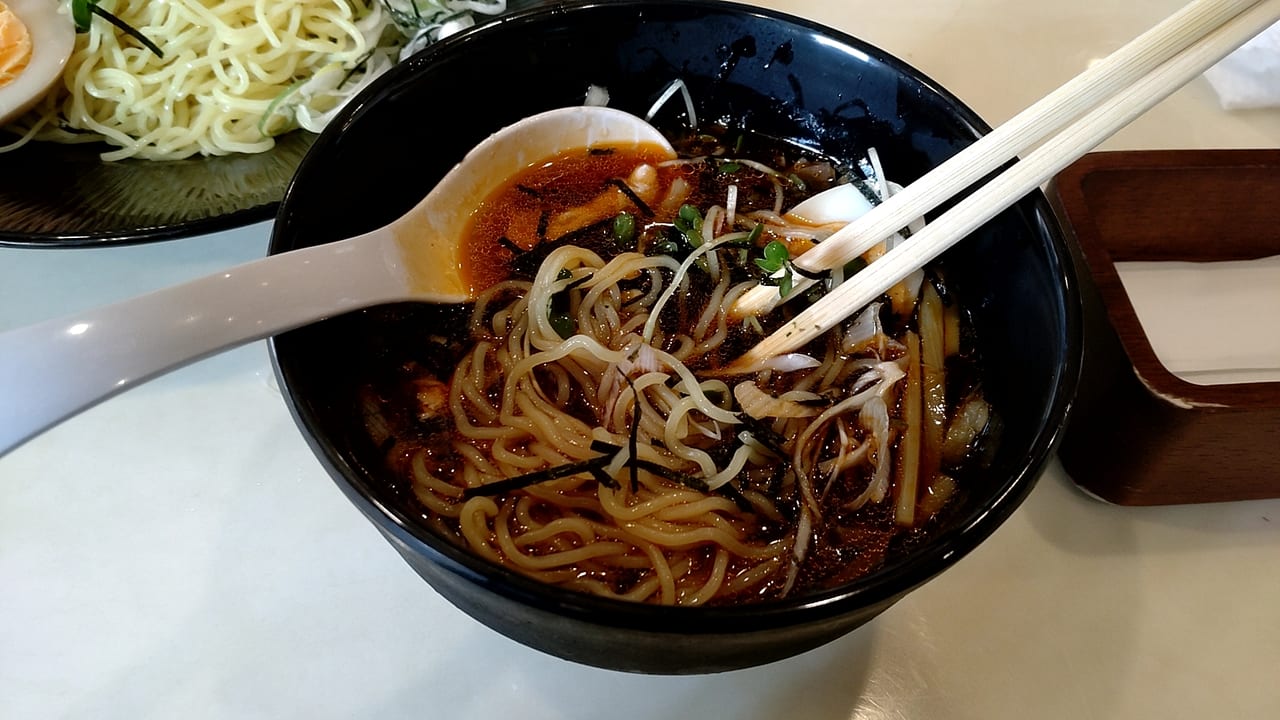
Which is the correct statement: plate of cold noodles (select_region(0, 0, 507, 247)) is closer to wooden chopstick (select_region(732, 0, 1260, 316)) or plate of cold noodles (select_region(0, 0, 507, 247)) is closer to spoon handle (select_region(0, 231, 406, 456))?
spoon handle (select_region(0, 231, 406, 456))

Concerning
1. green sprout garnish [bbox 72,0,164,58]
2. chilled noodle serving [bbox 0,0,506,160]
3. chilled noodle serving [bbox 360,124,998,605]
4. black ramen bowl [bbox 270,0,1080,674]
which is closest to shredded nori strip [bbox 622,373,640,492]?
chilled noodle serving [bbox 360,124,998,605]

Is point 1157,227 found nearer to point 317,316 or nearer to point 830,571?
point 830,571

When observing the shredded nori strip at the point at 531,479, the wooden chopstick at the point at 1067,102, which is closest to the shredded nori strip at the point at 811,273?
the wooden chopstick at the point at 1067,102

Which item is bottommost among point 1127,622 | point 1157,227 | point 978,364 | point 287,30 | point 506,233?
point 287,30

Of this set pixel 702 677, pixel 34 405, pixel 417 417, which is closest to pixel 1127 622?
pixel 702 677

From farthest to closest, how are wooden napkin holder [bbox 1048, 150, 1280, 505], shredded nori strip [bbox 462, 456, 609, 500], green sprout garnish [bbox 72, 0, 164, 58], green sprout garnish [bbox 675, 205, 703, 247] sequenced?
green sprout garnish [bbox 72, 0, 164, 58]
green sprout garnish [bbox 675, 205, 703, 247]
wooden napkin holder [bbox 1048, 150, 1280, 505]
shredded nori strip [bbox 462, 456, 609, 500]

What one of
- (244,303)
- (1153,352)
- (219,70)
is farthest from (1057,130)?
(219,70)

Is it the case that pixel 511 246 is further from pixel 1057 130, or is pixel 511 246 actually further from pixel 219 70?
pixel 219 70
